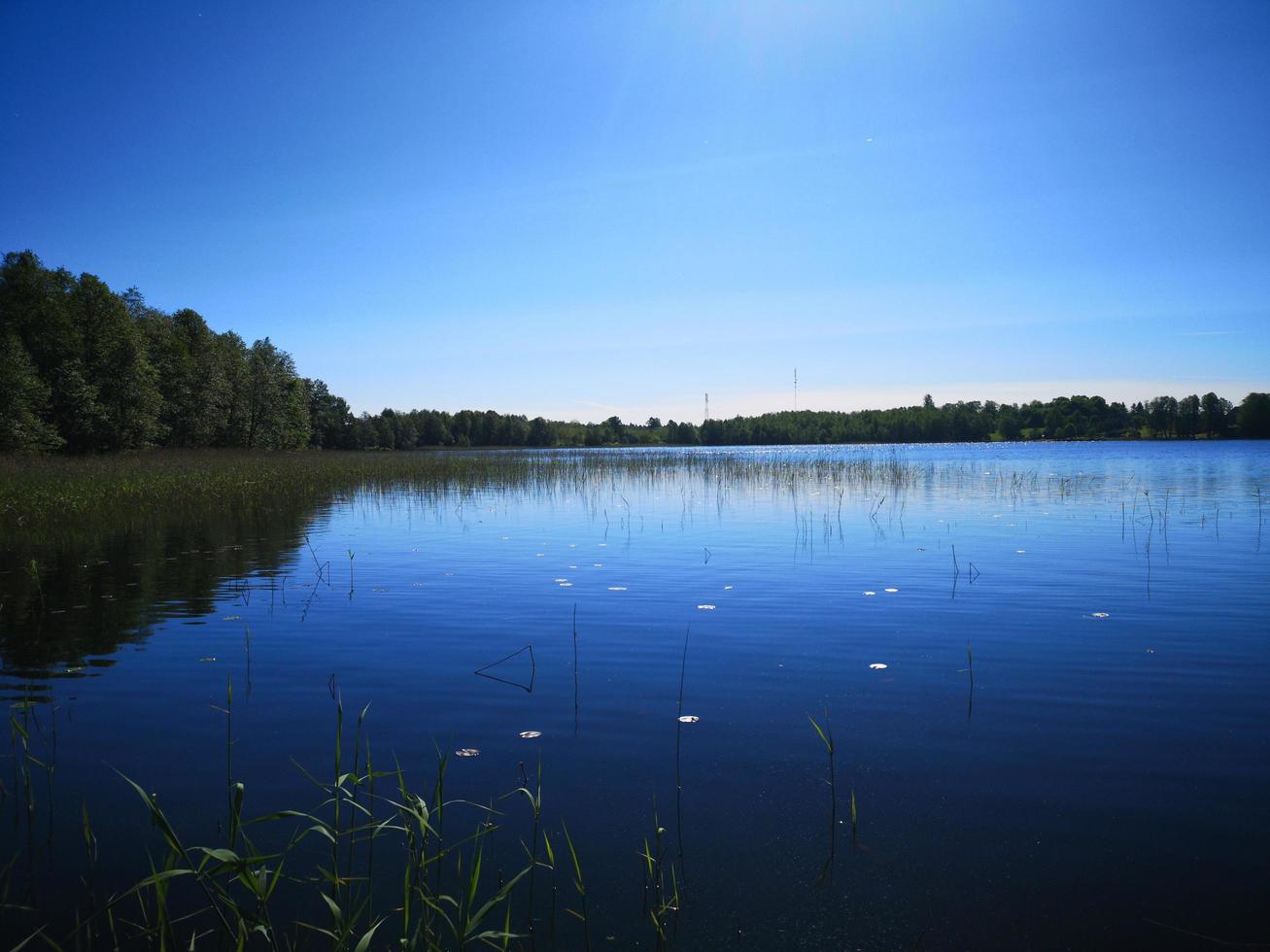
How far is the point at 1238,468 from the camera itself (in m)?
32.2

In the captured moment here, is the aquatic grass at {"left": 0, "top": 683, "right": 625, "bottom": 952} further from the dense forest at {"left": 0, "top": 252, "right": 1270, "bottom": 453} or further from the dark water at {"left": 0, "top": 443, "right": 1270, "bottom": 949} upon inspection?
the dense forest at {"left": 0, "top": 252, "right": 1270, "bottom": 453}

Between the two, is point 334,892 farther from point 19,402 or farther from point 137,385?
point 137,385

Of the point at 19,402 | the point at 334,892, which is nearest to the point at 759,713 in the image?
the point at 334,892

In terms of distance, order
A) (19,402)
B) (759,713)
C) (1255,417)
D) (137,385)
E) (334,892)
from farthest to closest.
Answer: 1. (1255,417)
2. (137,385)
3. (19,402)
4. (759,713)
5. (334,892)

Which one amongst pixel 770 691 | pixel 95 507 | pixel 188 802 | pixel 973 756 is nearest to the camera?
pixel 188 802

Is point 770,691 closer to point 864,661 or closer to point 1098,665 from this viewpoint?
point 864,661

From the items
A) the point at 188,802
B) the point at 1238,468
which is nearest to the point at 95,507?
the point at 188,802

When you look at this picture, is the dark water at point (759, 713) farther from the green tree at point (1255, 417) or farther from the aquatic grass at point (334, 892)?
the green tree at point (1255, 417)

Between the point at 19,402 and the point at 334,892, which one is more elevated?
the point at 19,402

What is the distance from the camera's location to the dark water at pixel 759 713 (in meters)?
3.11

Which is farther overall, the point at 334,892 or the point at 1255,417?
the point at 1255,417

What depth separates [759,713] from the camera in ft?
16.8

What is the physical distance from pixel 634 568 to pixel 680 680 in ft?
17.4

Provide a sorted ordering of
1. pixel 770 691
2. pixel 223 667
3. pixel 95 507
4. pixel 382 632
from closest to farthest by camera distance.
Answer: pixel 770 691
pixel 223 667
pixel 382 632
pixel 95 507
